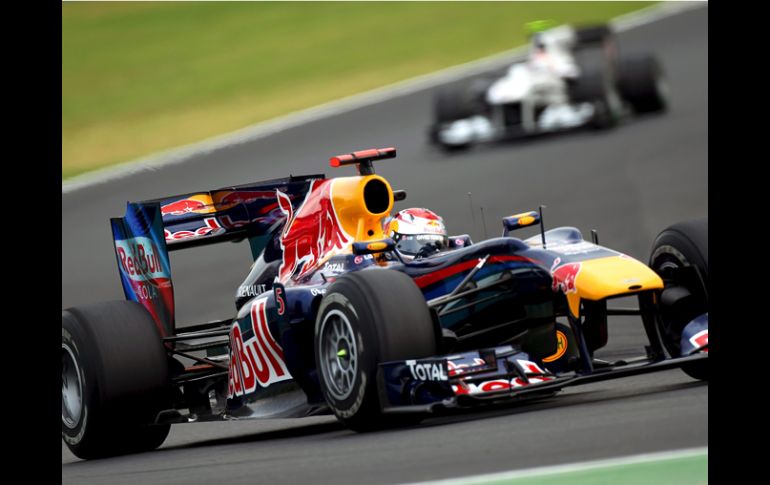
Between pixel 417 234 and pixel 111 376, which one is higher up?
pixel 417 234

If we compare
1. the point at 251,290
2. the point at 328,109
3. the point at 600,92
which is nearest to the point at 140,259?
the point at 251,290

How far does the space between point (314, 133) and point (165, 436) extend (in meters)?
11.5

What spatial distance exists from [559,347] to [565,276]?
2.96 feet

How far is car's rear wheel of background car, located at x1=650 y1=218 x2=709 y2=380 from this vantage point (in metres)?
7.97

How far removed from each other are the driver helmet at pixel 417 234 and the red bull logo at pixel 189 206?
1919 mm

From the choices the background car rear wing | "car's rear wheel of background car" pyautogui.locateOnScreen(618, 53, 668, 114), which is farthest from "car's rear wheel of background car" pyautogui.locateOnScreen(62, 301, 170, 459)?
"car's rear wheel of background car" pyautogui.locateOnScreen(618, 53, 668, 114)

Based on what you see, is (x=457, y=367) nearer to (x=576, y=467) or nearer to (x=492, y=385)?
(x=492, y=385)

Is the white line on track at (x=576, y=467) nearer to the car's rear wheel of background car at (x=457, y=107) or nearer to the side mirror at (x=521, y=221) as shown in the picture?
the side mirror at (x=521, y=221)

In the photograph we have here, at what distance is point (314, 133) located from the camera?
20.6 metres

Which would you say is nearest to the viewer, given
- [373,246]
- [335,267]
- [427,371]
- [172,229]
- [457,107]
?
[427,371]

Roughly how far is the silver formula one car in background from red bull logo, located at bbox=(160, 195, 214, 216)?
9.03 meters

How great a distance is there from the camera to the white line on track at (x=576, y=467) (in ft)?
18.0

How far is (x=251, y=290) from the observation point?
9406 millimetres
